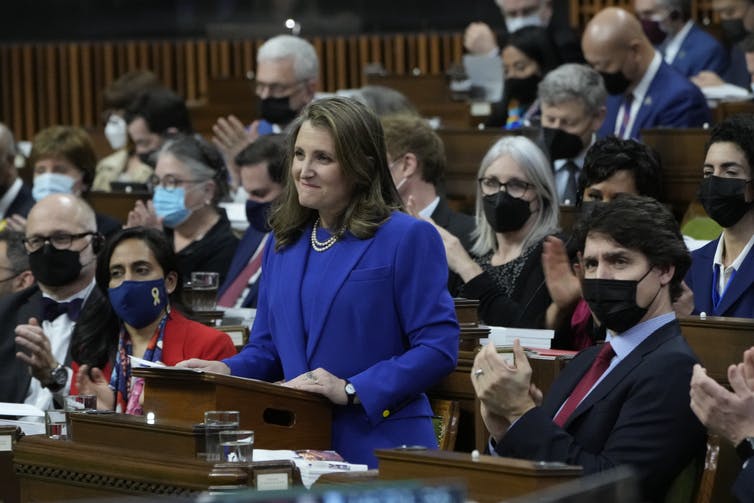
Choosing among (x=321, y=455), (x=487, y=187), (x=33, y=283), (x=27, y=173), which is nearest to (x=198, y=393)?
(x=321, y=455)

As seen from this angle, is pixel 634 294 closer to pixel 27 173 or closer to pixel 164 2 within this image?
pixel 27 173

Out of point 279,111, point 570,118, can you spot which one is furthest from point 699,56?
point 279,111

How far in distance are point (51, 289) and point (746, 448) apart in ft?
9.34

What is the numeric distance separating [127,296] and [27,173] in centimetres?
412

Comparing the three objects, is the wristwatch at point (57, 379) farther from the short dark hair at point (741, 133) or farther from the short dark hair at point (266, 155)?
the short dark hair at point (741, 133)

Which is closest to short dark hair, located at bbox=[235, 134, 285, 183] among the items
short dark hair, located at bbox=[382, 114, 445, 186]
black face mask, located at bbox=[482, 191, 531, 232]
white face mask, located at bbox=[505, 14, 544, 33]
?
short dark hair, located at bbox=[382, 114, 445, 186]

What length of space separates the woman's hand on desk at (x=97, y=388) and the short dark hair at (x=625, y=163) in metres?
1.67

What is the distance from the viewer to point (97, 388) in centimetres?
424

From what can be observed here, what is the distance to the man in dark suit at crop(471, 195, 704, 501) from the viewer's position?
118 inches

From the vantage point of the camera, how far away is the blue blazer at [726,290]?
4.10 meters

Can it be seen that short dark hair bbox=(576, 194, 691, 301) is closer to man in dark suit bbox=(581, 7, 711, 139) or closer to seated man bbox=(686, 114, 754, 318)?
seated man bbox=(686, 114, 754, 318)

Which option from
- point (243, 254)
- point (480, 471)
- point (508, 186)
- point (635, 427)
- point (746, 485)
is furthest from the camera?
point (243, 254)

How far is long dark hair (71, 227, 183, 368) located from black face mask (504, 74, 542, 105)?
3.16 meters

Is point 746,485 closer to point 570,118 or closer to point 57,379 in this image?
point 57,379
